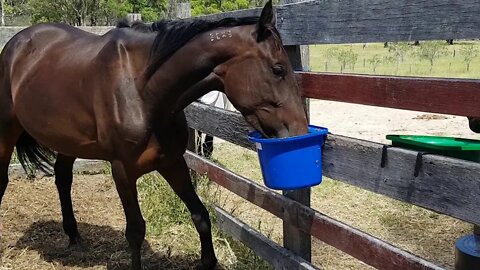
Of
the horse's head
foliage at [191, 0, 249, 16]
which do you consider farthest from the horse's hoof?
foliage at [191, 0, 249, 16]

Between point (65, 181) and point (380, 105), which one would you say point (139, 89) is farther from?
point (65, 181)

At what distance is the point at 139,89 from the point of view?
3.21m

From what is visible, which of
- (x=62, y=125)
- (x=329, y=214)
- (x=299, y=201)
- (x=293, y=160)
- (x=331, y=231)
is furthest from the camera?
(x=329, y=214)

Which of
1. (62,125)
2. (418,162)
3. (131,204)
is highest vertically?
(418,162)

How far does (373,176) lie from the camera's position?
2482 mm

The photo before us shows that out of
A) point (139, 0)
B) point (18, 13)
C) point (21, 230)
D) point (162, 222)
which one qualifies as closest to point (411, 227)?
point (162, 222)

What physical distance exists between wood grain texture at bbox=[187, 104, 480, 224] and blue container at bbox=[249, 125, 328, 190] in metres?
0.18

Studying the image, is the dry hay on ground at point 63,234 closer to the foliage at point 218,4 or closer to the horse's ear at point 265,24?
the horse's ear at point 265,24

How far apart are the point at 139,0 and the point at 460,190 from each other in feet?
167

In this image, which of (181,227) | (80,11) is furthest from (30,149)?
(80,11)

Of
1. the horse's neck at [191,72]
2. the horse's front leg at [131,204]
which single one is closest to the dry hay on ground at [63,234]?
the horse's front leg at [131,204]

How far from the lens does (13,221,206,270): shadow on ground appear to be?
4.02 m

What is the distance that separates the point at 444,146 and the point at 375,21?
2.10 feet

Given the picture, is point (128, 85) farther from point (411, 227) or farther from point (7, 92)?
point (411, 227)
